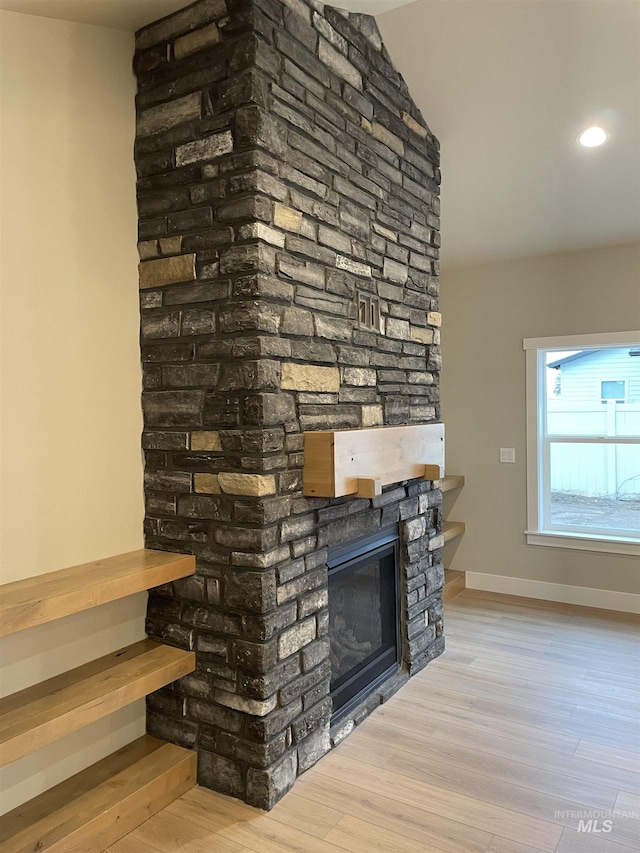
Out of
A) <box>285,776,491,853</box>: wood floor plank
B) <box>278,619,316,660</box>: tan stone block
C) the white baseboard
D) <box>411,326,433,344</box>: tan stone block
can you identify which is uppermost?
<box>411,326,433,344</box>: tan stone block

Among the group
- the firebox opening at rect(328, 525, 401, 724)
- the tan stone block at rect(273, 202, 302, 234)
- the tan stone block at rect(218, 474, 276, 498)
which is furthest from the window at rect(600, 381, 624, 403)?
the tan stone block at rect(218, 474, 276, 498)

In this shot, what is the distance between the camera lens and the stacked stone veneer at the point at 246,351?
2.11 m

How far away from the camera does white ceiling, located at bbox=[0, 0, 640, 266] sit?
264 centimetres

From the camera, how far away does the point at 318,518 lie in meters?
2.40

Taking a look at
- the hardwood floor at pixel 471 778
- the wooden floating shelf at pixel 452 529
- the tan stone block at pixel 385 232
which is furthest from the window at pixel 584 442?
the tan stone block at pixel 385 232

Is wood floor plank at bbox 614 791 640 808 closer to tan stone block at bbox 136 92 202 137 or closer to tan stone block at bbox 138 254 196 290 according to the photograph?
tan stone block at bbox 138 254 196 290

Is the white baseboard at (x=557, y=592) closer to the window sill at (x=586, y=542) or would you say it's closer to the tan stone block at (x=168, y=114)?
the window sill at (x=586, y=542)

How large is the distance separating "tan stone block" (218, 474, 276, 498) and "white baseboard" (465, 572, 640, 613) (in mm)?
2987

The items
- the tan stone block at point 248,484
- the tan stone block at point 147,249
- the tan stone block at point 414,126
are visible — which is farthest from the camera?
the tan stone block at point 414,126

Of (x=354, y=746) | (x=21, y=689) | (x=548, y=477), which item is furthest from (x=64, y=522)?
(x=548, y=477)

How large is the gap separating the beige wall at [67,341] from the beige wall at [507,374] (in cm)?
294

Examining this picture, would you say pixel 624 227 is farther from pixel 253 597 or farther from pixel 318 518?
pixel 253 597

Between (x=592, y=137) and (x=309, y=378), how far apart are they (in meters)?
2.13

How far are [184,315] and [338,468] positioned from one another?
0.78m
